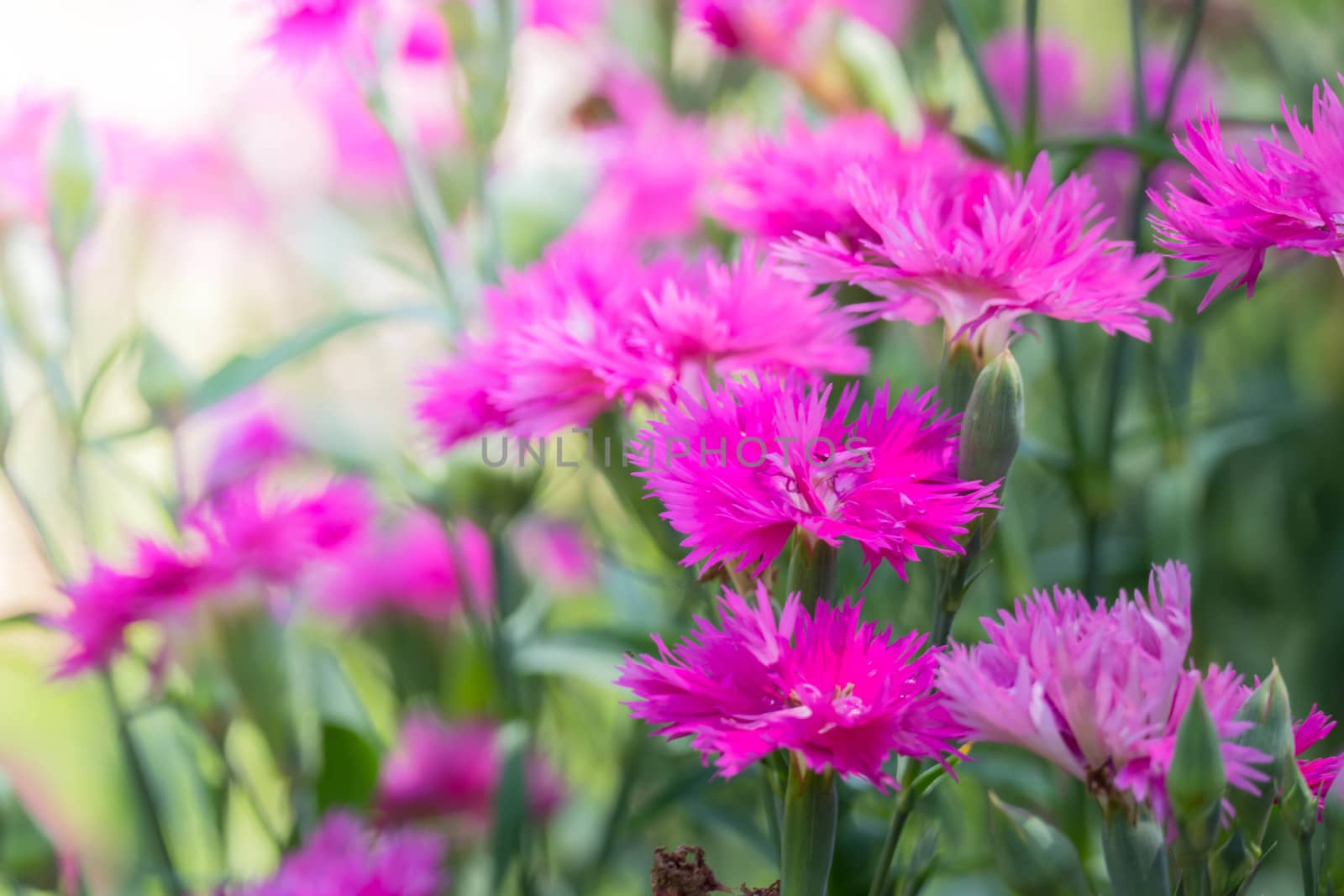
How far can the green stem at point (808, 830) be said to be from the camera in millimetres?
276

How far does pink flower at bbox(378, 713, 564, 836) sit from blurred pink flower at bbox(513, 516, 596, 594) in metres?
0.14

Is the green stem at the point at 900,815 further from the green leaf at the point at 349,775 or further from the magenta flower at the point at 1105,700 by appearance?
the green leaf at the point at 349,775

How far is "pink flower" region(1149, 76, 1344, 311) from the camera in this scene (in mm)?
269

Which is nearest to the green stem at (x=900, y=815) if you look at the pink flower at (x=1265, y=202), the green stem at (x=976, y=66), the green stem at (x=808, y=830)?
the green stem at (x=808, y=830)

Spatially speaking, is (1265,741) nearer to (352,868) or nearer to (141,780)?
(352,868)

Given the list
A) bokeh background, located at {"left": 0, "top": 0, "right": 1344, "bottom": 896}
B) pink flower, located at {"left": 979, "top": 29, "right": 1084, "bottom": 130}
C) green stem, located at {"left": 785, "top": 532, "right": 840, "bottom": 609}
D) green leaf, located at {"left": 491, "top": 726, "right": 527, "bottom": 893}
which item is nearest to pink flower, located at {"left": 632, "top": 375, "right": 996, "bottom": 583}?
green stem, located at {"left": 785, "top": 532, "right": 840, "bottom": 609}

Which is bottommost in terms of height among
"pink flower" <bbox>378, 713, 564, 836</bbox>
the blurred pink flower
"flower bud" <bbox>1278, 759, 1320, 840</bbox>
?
"pink flower" <bbox>378, 713, 564, 836</bbox>

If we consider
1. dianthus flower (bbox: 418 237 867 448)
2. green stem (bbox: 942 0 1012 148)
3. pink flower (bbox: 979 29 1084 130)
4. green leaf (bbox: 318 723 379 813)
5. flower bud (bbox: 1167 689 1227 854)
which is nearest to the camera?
flower bud (bbox: 1167 689 1227 854)

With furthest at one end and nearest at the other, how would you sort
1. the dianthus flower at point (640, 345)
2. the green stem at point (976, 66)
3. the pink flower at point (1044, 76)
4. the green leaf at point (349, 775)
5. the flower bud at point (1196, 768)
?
the pink flower at point (1044, 76) → the green leaf at point (349, 775) → the green stem at point (976, 66) → the dianthus flower at point (640, 345) → the flower bud at point (1196, 768)

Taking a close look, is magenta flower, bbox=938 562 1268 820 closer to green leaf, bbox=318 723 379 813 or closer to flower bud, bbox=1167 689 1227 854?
flower bud, bbox=1167 689 1227 854

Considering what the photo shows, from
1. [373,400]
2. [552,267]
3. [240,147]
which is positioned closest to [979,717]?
[552,267]

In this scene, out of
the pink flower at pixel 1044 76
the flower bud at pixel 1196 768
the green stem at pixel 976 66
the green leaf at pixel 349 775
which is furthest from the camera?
the pink flower at pixel 1044 76

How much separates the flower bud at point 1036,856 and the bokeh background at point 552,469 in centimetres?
7

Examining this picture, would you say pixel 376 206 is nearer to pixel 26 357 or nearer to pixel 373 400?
pixel 373 400
